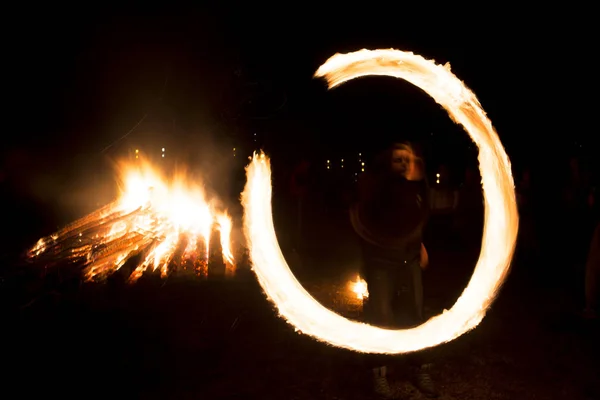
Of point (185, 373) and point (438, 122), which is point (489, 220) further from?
point (438, 122)

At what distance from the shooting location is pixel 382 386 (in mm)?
3955

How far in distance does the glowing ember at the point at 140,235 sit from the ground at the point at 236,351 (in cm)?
40

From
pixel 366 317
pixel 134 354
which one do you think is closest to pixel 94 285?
pixel 134 354

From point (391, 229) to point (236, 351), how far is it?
194 cm

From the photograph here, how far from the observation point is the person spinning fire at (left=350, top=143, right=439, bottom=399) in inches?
150

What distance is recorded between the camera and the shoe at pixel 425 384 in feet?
12.8

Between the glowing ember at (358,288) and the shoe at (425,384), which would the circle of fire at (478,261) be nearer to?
the shoe at (425,384)

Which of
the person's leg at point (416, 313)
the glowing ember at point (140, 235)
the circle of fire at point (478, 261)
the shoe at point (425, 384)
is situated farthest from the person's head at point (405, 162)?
the glowing ember at point (140, 235)

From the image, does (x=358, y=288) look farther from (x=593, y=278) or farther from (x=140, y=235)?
(x=140, y=235)

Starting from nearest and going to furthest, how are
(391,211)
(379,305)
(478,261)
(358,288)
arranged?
1. (391,211)
2. (379,305)
3. (478,261)
4. (358,288)

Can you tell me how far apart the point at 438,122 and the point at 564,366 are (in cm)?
859

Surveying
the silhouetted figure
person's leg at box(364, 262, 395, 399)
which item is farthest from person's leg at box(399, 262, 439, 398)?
the silhouetted figure

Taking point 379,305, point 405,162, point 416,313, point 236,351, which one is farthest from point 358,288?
point 405,162

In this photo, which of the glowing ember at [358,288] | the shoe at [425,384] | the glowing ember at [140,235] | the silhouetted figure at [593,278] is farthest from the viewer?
the glowing ember at [358,288]
